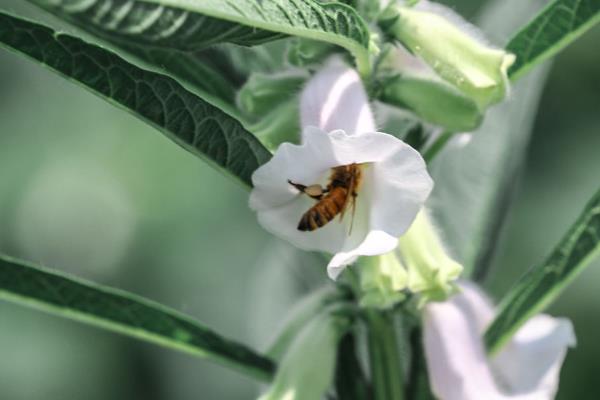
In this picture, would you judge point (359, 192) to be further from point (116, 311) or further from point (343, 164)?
point (116, 311)

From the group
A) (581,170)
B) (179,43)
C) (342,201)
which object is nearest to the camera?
(179,43)

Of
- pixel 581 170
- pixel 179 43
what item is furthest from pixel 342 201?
pixel 581 170

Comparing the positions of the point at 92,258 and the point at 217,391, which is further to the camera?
the point at 92,258

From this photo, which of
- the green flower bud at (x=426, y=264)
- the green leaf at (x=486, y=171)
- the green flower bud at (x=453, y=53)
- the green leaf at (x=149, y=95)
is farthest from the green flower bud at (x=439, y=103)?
the green leaf at (x=486, y=171)

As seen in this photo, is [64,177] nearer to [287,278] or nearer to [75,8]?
[287,278]

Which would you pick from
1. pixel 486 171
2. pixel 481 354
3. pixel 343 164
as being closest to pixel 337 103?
pixel 343 164

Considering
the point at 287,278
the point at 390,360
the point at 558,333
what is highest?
the point at 558,333

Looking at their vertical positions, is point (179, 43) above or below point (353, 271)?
A: above
